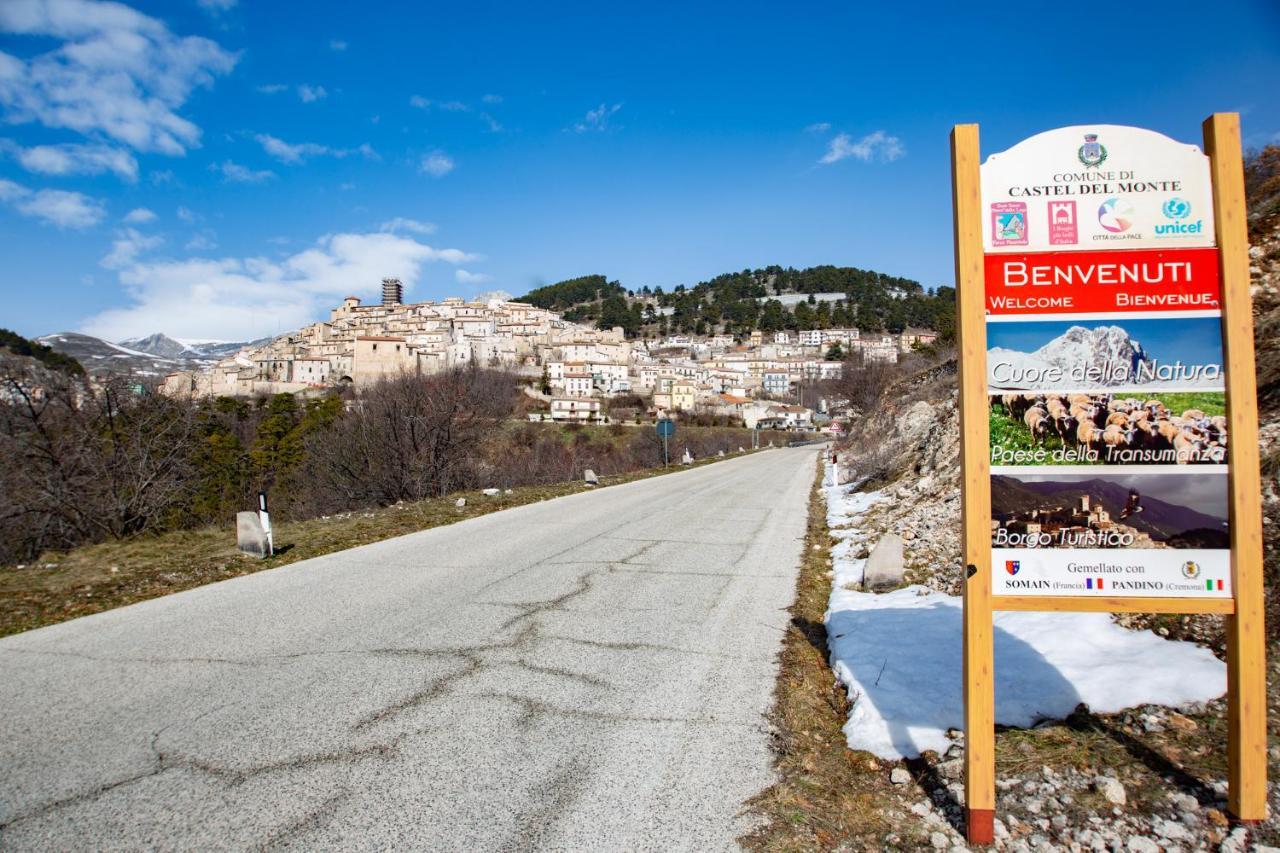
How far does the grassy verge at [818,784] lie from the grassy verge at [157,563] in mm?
6433

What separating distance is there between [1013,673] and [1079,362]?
2.36 meters

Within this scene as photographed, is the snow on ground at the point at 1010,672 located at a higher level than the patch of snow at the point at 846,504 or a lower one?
higher

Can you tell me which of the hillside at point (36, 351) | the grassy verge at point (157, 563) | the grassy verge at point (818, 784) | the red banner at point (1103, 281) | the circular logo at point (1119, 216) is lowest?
the grassy verge at point (818, 784)

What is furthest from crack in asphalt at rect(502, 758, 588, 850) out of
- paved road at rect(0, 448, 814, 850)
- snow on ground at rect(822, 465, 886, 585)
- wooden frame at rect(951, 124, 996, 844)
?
snow on ground at rect(822, 465, 886, 585)

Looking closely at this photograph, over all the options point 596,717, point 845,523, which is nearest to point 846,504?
point 845,523

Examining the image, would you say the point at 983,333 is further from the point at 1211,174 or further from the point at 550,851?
the point at 550,851

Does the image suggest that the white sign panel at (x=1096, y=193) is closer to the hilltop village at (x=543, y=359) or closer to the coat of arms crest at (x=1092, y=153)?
the coat of arms crest at (x=1092, y=153)

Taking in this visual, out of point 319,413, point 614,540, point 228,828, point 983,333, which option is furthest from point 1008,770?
point 319,413

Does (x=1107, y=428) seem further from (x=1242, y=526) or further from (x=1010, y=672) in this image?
(x=1010, y=672)

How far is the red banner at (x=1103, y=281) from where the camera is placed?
9.64 ft

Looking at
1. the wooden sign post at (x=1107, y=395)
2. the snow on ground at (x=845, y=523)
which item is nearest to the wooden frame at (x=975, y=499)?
the wooden sign post at (x=1107, y=395)

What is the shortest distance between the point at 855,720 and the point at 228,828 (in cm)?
318

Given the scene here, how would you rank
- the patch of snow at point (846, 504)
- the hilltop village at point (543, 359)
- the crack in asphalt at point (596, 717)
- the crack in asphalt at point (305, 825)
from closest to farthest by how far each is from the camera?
1. the crack in asphalt at point (305, 825)
2. the crack in asphalt at point (596, 717)
3. the patch of snow at point (846, 504)
4. the hilltop village at point (543, 359)

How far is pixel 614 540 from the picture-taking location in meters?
10.6
